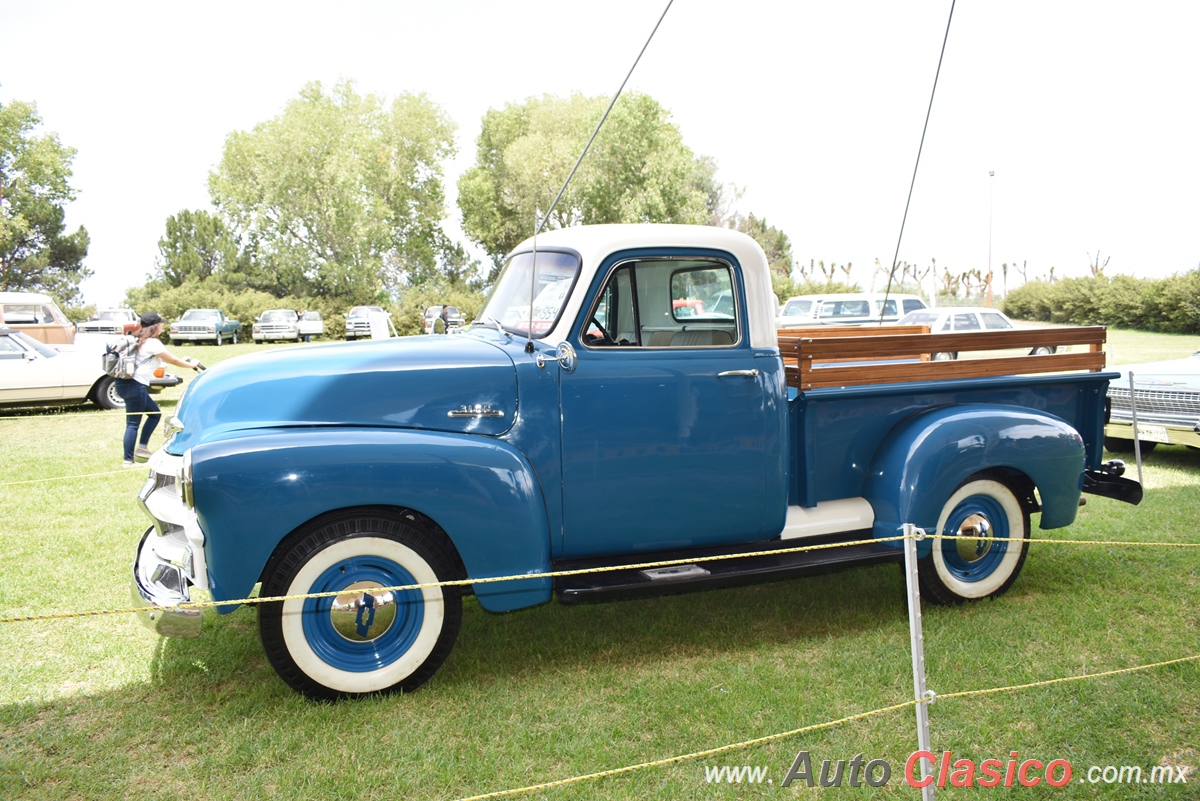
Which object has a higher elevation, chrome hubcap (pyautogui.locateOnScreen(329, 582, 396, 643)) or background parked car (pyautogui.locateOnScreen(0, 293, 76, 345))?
background parked car (pyautogui.locateOnScreen(0, 293, 76, 345))

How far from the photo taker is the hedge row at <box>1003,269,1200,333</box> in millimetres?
29688

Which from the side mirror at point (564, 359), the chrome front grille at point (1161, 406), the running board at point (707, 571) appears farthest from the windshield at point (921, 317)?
the side mirror at point (564, 359)

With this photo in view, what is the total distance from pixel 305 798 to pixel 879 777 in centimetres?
209

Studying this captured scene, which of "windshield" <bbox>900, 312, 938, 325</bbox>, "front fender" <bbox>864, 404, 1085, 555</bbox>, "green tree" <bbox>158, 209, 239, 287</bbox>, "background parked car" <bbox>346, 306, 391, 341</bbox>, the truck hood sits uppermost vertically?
"green tree" <bbox>158, 209, 239, 287</bbox>

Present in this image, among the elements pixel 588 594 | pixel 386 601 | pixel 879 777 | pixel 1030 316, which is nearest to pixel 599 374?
pixel 588 594

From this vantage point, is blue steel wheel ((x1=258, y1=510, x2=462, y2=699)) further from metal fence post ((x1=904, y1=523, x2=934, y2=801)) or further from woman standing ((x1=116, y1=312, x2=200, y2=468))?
woman standing ((x1=116, y1=312, x2=200, y2=468))

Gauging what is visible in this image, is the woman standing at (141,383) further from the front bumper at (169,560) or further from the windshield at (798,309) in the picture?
the windshield at (798,309)

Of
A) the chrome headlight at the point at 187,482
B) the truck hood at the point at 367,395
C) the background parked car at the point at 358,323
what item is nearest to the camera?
the chrome headlight at the point at 187,482

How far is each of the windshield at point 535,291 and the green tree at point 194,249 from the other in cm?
4785

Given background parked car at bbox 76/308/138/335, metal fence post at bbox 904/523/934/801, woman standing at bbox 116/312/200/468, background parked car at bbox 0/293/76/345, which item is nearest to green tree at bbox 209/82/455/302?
background parked car at bbox 76/308/138/335

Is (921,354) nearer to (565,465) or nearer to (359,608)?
(565,465)

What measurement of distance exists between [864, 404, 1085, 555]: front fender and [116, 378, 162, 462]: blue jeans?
303 inches

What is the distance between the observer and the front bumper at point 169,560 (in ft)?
10.9

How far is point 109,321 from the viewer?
92.7ft
